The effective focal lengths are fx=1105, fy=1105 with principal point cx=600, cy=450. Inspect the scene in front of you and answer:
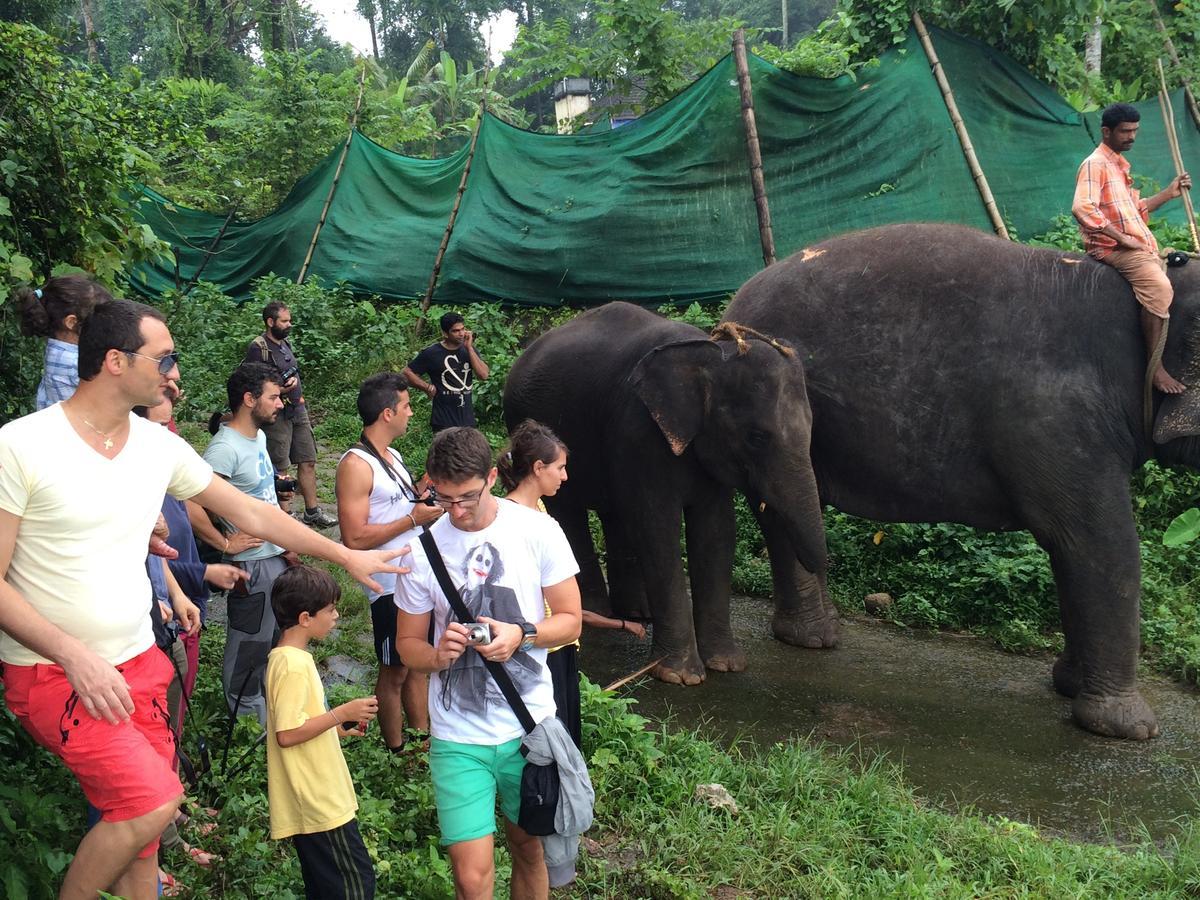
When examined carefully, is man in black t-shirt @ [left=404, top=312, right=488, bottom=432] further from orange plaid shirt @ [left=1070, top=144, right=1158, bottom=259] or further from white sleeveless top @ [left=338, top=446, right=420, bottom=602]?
orange plaid shirt @ [left=1070, top=144, right=1158, bottom=259]

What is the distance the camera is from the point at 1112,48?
13.1 meters

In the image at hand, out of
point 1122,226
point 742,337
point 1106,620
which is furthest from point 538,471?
point 1122,226

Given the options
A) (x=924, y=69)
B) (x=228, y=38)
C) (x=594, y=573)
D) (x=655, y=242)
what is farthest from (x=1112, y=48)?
(x=228, y=38)

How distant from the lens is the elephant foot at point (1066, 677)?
5.88 metres

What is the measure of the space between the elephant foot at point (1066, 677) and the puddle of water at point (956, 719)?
3.0 inches

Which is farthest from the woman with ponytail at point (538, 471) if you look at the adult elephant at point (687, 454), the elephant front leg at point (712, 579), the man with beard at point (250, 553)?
the elephant front leg at point (712, 579)

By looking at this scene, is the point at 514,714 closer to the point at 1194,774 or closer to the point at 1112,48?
the point at 1194,774

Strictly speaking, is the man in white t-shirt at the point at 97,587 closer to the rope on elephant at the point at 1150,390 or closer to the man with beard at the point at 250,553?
the man with beard at the point at 250,553

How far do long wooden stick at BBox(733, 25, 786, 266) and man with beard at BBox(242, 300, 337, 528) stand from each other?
391 cm

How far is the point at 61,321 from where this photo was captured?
157 inches

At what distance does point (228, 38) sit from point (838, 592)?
2626cm

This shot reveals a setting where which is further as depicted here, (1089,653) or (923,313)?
(923,313)

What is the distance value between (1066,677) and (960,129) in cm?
481

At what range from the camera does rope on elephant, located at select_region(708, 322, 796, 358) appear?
5961mm
